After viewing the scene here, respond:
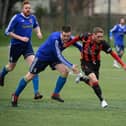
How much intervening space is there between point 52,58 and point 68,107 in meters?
1.16

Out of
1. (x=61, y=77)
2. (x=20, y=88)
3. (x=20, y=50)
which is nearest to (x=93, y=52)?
(x=61, y=77)

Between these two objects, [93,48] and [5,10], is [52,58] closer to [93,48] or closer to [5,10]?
[93,48]

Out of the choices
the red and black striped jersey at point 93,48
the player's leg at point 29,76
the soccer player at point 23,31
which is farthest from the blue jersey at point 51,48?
the soccer player at point 23,31

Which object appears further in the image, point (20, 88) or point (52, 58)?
point (52, 58)

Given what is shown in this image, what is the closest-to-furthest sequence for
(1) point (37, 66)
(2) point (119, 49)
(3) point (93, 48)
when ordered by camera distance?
(3) point (93, 48)
(1) point (37, 66)
(2) point (119, 49)

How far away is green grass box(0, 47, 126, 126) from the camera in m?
10.9

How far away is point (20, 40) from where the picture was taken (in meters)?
14.7

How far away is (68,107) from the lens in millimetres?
12609

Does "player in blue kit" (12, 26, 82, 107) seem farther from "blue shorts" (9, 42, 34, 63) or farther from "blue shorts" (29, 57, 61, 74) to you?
"blue shorts" (9, 42, 34, 63)

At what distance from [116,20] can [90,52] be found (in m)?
27.9

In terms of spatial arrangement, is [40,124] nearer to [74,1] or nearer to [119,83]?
[119,83]

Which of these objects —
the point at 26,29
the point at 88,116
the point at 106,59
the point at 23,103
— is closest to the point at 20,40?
the point at 26,29

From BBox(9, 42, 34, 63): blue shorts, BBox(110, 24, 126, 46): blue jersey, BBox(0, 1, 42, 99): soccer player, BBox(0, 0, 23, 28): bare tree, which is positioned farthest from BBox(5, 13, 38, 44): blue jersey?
BBox(0, 0, 23, 28): bare tree

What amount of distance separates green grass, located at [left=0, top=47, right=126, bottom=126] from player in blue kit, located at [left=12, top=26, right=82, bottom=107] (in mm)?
329
